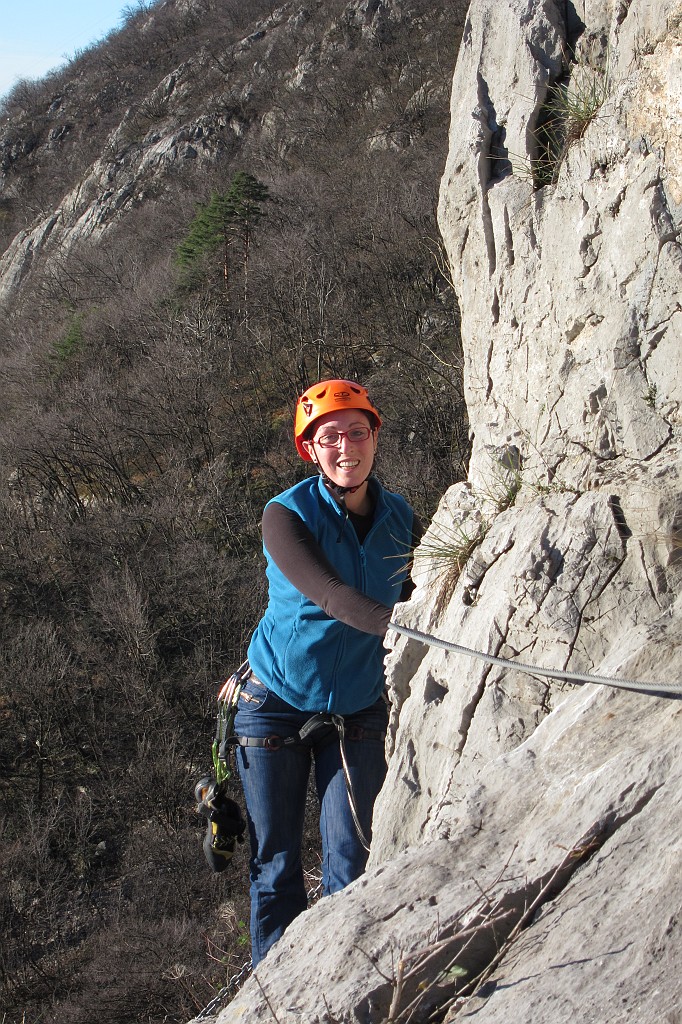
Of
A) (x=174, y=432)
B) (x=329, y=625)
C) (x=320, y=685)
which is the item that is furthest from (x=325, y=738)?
(x=174, y=432)

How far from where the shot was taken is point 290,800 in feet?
10.1

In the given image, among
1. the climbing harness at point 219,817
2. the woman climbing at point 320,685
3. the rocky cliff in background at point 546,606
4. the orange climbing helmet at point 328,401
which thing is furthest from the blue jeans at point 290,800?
the orange climbing helmet at point 328,401

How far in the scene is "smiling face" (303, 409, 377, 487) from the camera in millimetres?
3096

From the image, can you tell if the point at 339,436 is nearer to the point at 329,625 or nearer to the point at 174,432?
the point at 329,625

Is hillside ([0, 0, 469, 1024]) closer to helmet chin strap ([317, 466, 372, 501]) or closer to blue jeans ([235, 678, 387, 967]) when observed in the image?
helmet chin strap ([317, 466, 372, 501])

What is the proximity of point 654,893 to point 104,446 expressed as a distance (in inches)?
802

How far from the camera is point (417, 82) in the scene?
32.0 meters

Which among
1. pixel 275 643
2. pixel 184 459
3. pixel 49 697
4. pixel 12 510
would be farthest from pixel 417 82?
pixel 275 643

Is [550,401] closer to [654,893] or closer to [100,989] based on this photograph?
[654,893]

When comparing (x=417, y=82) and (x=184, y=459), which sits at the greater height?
(x=417, y=82)

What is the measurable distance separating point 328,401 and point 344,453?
0.19 metres

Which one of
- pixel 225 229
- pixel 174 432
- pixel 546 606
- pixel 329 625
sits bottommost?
pixel 546 606

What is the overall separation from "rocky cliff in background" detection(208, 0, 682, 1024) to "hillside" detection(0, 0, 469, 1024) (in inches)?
68.7

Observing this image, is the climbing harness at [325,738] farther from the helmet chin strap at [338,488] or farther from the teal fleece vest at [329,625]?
the helmet chin strap at [338,488]
